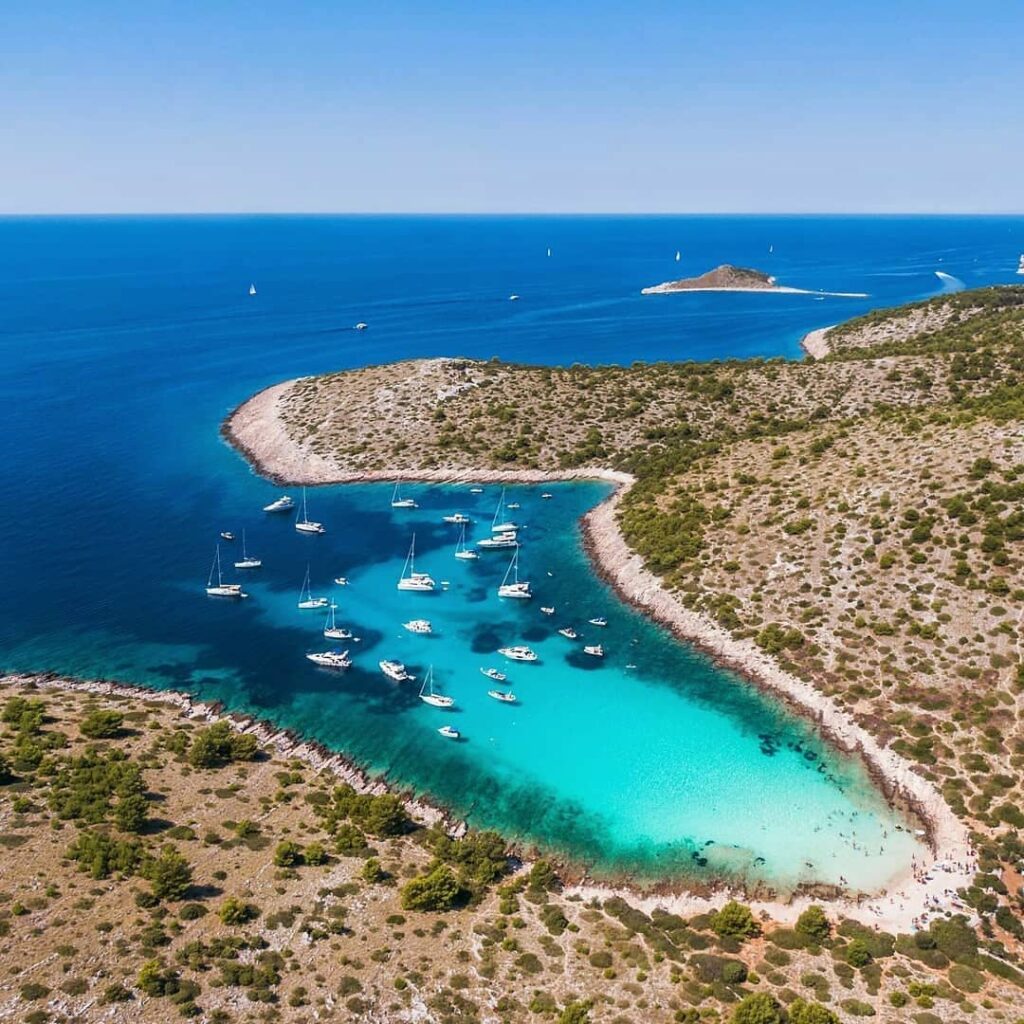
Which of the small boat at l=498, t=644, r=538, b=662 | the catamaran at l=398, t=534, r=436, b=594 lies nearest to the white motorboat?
the catamaran at l=398, t=534, r=436, b=594

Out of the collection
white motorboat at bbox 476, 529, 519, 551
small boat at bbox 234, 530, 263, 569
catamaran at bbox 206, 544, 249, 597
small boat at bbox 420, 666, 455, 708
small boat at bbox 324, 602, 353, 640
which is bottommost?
small boat at bbox 420, 666, 455, 708

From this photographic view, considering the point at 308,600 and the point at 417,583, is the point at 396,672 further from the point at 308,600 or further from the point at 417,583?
the point at 308,600

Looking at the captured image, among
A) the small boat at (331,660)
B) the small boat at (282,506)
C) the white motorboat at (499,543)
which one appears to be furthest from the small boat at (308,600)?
the small boat at (282,506)

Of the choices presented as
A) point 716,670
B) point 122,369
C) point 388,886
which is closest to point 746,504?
point 716,670

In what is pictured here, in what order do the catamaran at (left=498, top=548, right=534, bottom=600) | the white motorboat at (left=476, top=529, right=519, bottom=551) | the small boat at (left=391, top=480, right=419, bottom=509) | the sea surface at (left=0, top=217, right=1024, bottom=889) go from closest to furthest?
the sea surface at (left=0, top=217, right=1024, bottom=889), the catamaran at (left=498, top=548, right=534, bottom=600), the white motorboat at (left=476, top=529, right=519, bottom=551), the small boat at (left=391, top=480, right=419, bottom=509)

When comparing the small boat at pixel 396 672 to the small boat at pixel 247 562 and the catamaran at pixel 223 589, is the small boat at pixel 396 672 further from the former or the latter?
the small boat at pixel 247 562

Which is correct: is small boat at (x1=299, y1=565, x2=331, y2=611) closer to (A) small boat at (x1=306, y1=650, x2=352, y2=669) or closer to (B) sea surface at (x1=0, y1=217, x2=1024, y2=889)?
(B) sea surface at (x1=0, y1=217, x2=1024, y2=889)

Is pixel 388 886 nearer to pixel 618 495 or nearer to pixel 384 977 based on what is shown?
pixel 384 977
